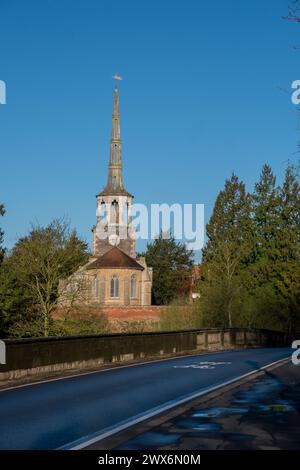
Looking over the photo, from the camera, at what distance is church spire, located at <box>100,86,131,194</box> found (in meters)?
111

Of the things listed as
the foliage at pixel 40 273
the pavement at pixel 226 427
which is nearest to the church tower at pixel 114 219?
the foliage at pixel 40 273

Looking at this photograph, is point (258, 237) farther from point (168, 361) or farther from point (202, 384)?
point (202, 384)

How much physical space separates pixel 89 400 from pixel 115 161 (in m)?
101

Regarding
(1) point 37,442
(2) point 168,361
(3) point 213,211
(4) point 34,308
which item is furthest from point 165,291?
(1) point 37,442

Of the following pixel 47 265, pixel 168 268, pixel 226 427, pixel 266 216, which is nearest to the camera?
pixel 226 427

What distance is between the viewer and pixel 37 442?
952cm

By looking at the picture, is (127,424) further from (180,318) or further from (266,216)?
(266,216)

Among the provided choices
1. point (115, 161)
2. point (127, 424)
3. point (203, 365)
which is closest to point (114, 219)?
point (115, 161)

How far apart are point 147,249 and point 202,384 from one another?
104m

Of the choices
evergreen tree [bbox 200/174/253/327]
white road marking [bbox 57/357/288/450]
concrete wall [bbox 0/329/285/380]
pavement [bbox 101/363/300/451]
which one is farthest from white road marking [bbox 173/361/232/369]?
evergreen tree [bbox 200/174/253/327]

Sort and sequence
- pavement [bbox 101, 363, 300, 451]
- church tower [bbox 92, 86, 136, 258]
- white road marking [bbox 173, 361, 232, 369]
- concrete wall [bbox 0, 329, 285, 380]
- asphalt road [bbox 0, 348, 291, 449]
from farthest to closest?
church tower [bbox 92, 86, 136, 258], white road marking [bbox 173, 361, 232, 369], concrete wall [bbox 0, 329, 285, 380], asphalt road [bbox 0, 348, 291, 449], pavement [bbox 101, 363, 300, 451]

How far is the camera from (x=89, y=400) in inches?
567

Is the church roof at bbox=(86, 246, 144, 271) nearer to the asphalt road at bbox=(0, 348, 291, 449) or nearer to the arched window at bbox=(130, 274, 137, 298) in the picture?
the arched window at bbox=(130, 274, 137, 298)

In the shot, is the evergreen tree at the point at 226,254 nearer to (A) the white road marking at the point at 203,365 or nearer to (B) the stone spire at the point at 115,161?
(B) the stone spire at the point at 115,161
